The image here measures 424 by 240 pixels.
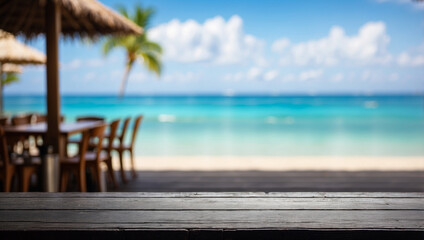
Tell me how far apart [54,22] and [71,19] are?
97cm

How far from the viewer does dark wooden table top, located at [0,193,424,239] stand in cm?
131

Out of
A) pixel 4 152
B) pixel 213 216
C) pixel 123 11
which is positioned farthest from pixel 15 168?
pixel 123 11

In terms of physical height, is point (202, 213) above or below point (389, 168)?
above

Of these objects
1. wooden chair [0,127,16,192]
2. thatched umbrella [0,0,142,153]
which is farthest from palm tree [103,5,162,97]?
wooden chair [0,127,16,192]

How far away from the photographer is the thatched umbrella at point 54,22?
4205 millimetres

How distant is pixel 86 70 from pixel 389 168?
144ft

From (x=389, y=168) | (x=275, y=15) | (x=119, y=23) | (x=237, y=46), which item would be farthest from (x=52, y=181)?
(x=237, y=46)

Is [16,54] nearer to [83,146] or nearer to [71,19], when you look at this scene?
[71,19]

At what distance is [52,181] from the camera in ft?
12.1

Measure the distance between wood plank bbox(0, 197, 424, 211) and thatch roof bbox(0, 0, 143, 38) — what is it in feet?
9.18
